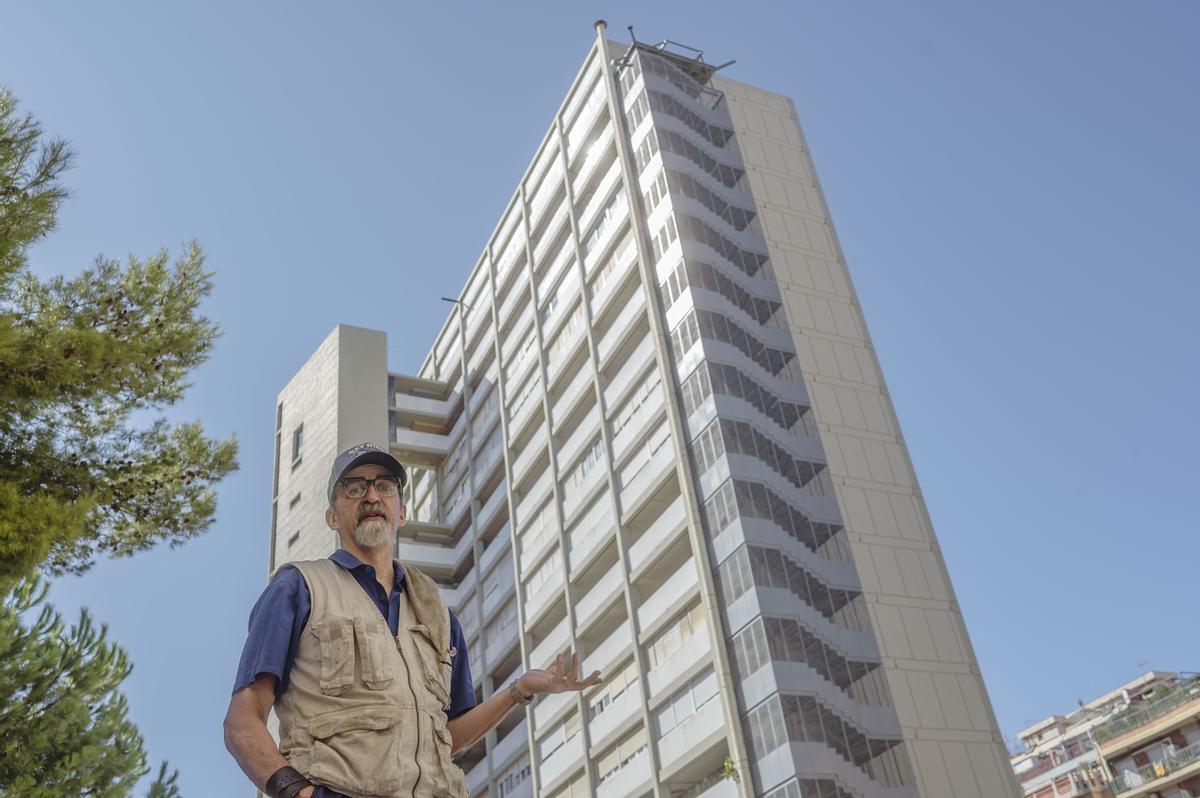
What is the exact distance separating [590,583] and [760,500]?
38.7ft

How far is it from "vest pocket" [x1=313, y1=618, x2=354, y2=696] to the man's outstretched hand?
26.6 inches

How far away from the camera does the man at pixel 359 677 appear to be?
335cm

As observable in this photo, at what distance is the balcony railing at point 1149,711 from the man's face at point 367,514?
193ft

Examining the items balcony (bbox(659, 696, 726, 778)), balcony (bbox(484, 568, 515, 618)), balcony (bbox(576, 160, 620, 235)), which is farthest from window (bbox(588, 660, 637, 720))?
balcony (bbox(576, 160, 620, 235))

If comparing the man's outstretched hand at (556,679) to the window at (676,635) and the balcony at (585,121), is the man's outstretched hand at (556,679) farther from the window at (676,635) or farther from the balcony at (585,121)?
the balcony at (585,121)

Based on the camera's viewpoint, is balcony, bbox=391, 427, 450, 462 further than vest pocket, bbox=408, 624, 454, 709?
Yes

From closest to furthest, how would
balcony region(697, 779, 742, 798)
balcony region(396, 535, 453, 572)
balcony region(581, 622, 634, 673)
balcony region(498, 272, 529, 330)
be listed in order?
balcony region(697, 779, 742, 798), balcony region(581, 622, 634, 673), balcony region(396, 535, 453, 572), balcony region(498, 272, 529, 330)

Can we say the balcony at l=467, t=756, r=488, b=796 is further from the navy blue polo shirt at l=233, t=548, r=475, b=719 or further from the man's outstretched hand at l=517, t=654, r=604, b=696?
the navy blue polo shirt at l=233, t=548, r=475, b=719

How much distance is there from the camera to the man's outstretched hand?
4020 millimetres

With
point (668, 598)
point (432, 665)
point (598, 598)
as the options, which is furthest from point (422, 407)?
point (432, 665)

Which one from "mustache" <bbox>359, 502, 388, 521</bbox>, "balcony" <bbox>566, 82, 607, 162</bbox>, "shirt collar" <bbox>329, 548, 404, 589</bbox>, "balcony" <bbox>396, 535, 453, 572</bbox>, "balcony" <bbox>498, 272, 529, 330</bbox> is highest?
"balcony" <bbox>566, 82, 607, 162</bbox>

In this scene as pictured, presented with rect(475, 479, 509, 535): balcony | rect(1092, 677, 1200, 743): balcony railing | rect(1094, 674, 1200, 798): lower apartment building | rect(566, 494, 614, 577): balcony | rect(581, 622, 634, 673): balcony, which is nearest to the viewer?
rect(581, 622, 634, 673): balcony

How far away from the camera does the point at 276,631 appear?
11.6ft

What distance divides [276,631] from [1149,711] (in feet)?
206
